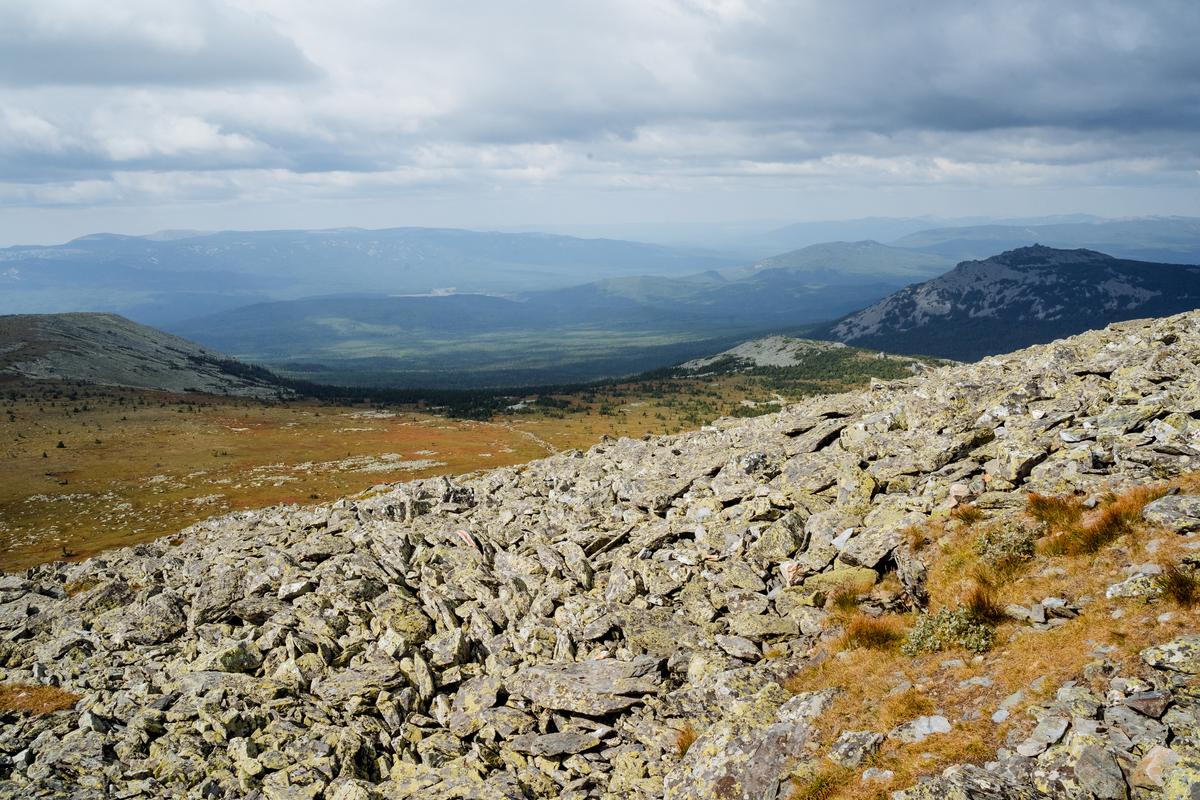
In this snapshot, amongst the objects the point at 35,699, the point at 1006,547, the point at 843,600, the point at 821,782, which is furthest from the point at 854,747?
the point at 35,699

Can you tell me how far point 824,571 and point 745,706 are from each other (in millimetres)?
5958

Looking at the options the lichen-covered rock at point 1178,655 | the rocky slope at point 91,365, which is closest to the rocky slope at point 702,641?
the lichen-covered rock at point 1178,655

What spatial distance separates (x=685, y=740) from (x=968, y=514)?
10275mm

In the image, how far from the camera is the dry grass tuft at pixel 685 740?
1541cm

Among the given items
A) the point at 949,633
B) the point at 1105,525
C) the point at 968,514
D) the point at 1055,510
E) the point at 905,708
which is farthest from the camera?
the point at 968,514

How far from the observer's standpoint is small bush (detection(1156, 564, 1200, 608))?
476 inches

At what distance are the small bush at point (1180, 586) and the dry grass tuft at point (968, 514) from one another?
508 centimetres

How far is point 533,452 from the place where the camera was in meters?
96.4

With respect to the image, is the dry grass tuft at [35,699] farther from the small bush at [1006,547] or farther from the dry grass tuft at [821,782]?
the small bush at [1006,547]

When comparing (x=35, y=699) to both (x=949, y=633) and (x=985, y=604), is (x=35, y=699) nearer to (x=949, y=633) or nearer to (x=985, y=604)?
(x=949, y=633)

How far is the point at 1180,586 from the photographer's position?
485 inches

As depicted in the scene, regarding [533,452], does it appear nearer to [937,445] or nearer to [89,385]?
[937,445]

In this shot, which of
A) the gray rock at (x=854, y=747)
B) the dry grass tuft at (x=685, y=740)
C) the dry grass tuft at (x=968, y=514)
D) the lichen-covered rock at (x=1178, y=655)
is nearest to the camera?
the lichen-covered rock at (x=1178, y=655)

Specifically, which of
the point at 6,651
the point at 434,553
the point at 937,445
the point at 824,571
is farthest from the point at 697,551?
the point at 6,651
